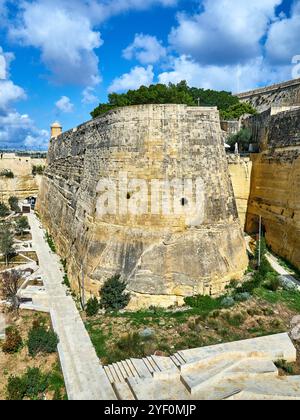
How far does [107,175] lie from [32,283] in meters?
5.82

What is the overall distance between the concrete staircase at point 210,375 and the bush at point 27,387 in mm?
1547

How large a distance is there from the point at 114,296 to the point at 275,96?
76.7 feet

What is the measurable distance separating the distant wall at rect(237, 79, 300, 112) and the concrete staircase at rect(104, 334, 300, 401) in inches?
835

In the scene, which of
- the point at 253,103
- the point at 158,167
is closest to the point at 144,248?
the point at 158,167

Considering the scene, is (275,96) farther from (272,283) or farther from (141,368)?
(141,368)

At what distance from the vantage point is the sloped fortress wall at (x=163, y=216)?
12109 mm

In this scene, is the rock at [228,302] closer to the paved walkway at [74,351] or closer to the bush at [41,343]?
the paved walkway at [74,351]

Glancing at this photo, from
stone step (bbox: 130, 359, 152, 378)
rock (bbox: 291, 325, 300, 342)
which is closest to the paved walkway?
stone step (bbox: 130, 359, 152, 378)

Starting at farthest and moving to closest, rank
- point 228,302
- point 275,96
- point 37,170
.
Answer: point 37,170 < point 275,96 < point 228,302

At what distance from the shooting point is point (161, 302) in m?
12.0

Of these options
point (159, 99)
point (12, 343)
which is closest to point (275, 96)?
point (159, 99)

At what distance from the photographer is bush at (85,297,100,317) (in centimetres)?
1198

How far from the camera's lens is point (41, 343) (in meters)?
10.0

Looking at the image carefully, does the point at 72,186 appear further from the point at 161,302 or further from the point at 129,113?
the point at 161,302
